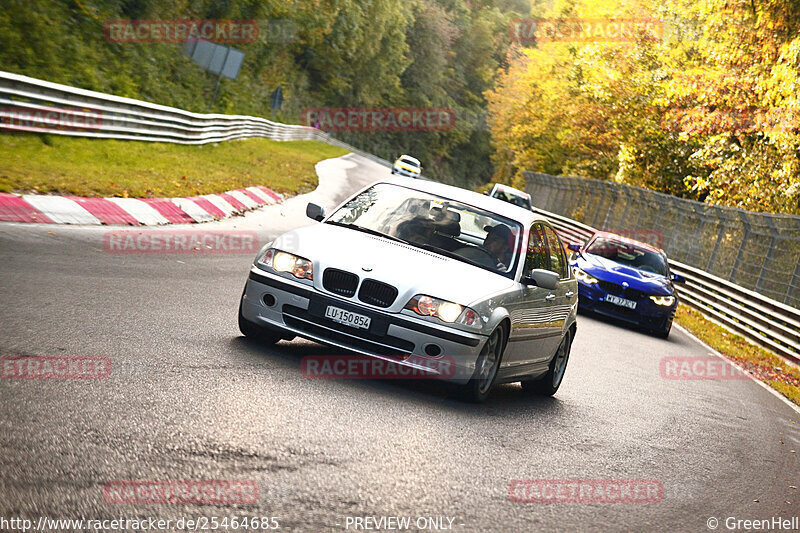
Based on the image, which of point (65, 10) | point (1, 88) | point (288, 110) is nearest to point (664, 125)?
point (65, 10)

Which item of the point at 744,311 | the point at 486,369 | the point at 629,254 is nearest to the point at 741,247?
the point at 744,311

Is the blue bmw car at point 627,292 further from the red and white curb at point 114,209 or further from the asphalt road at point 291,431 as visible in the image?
the asphalt road at point 291,431

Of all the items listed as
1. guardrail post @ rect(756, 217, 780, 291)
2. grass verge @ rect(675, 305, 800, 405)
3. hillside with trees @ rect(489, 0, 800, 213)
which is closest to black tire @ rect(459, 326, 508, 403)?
grass verge @ rect(675, 305, 800, 405)

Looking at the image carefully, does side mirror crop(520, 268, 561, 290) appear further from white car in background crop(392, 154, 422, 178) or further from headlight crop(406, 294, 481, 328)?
white car in background crop(392, 154, 422, 178)

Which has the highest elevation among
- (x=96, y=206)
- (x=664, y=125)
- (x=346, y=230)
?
(x=664, y=125)

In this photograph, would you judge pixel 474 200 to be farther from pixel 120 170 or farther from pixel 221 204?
pixel 120 170

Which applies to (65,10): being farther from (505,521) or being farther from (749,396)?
(505,521)

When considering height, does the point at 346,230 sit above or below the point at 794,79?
below

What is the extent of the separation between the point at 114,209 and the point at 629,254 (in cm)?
975

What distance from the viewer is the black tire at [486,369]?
775 centimetres

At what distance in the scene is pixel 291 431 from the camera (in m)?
5.95

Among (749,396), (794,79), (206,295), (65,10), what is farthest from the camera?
(65,10)

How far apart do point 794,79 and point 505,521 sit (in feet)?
80.3

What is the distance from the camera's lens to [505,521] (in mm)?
5113
